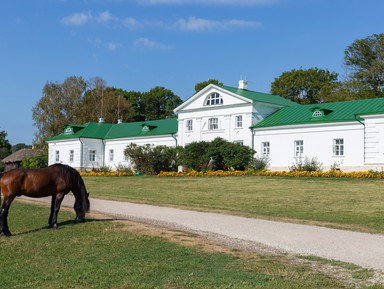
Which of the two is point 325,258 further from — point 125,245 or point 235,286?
point 125,245

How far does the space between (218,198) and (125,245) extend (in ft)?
38.3

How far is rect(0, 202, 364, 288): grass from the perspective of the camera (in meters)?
7.29

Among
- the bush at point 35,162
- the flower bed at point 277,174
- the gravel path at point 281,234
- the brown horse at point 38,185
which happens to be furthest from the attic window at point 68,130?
the brown horse at point 38,185

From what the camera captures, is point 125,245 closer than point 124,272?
No

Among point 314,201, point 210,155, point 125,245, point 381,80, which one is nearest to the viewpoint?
point 125,245

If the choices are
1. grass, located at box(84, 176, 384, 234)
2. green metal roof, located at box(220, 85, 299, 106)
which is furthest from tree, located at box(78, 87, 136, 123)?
grass, located at box(84, 176, 384, 234)

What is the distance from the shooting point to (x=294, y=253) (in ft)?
31.0

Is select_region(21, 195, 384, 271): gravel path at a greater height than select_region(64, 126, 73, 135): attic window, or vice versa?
select_region(64, 126, 73, 135): attic window

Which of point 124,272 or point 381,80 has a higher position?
point 381,80

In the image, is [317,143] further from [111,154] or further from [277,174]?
[111,154]

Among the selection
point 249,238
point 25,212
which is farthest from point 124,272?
point 25,212

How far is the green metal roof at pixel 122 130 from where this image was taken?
168 feet

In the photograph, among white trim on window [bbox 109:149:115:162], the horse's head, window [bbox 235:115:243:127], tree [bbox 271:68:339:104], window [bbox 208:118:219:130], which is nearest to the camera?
the horse's head

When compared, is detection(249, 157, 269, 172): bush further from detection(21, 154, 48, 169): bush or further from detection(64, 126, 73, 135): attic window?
detection(21, 154, 48, 169): bush
